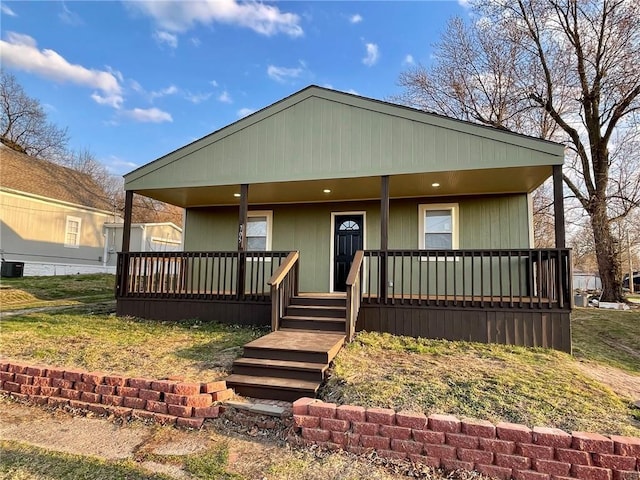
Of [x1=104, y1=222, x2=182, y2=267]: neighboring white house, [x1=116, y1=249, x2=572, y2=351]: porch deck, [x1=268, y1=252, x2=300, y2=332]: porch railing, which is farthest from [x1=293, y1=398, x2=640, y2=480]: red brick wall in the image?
[x1=104, y1=222, x2=182, y2=267]: neighboring white house

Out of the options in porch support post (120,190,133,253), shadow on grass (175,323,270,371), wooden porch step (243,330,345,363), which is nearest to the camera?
wooden porch step (243,330,345,363)

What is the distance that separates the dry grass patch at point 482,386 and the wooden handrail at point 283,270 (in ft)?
5.08

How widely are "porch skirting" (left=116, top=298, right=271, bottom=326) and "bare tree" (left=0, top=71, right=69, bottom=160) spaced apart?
1095 inches

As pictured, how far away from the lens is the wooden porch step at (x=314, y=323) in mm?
6133

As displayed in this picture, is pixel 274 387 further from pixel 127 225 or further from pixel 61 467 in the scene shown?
pixel 127 225

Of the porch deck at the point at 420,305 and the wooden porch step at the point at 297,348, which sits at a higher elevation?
the porch deck at the point at 420,305

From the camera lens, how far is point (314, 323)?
6.21 meters

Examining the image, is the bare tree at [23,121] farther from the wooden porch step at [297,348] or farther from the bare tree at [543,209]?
the bare tree at [543,209]

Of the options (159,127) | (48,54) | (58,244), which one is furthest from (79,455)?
(159,127)

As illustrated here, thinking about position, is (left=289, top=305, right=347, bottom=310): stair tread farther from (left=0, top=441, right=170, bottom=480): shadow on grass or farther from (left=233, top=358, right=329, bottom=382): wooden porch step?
(left=0, top=441, right=170, bottom=480): shadow on grass

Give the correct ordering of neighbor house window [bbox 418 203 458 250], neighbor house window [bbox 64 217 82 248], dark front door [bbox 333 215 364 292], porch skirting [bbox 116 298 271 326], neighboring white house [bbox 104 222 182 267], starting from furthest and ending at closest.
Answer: neighboring white house [bbox 104 222 182 267], neighbor house window [bbox 64 217 82 248], dark front door [bbox 333 215 364 292], neighbor house window [bbox 418 203 458 250], porch skirting [bbox 116 298 271 326]

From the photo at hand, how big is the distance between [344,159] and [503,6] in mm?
14213

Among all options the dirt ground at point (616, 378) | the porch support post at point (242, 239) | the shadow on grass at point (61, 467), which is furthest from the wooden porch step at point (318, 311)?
the shadow on grass at point (61, 467)

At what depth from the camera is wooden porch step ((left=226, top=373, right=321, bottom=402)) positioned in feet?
14.0
